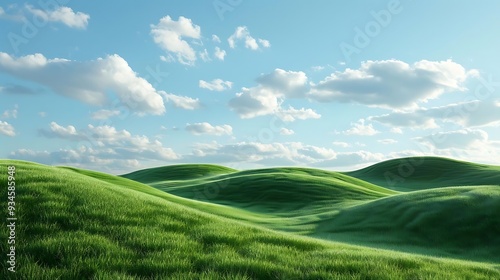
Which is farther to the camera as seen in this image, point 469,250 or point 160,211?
point 469,250

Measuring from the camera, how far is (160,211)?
539 inches

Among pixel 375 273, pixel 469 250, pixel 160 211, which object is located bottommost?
pixel 469 250

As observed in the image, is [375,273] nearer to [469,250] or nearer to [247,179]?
[469,250]

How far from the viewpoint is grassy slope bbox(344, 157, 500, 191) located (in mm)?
103056

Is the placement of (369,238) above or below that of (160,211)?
below

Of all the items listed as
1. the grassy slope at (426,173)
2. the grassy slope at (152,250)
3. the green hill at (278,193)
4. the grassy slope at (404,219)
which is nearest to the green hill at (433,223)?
the grassy slope at (404,219)

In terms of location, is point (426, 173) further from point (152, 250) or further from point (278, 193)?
point (152, 250)

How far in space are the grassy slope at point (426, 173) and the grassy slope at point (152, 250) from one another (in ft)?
319

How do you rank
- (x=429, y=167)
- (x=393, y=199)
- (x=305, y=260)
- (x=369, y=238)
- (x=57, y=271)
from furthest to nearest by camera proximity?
(x=429, y=167)
(x=393, y=199)
(x=369, y=238)
(x=305, y=260)
(x=57, y=271)

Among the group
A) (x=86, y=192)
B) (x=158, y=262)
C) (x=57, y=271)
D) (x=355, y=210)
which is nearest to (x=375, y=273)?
(x=158, y=262)

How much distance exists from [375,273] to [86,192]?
9.50 m

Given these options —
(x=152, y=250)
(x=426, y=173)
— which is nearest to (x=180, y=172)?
(x=426, y=173)

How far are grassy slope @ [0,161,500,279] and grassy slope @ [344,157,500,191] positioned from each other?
97.4 m

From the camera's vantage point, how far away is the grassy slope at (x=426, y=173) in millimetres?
103056
